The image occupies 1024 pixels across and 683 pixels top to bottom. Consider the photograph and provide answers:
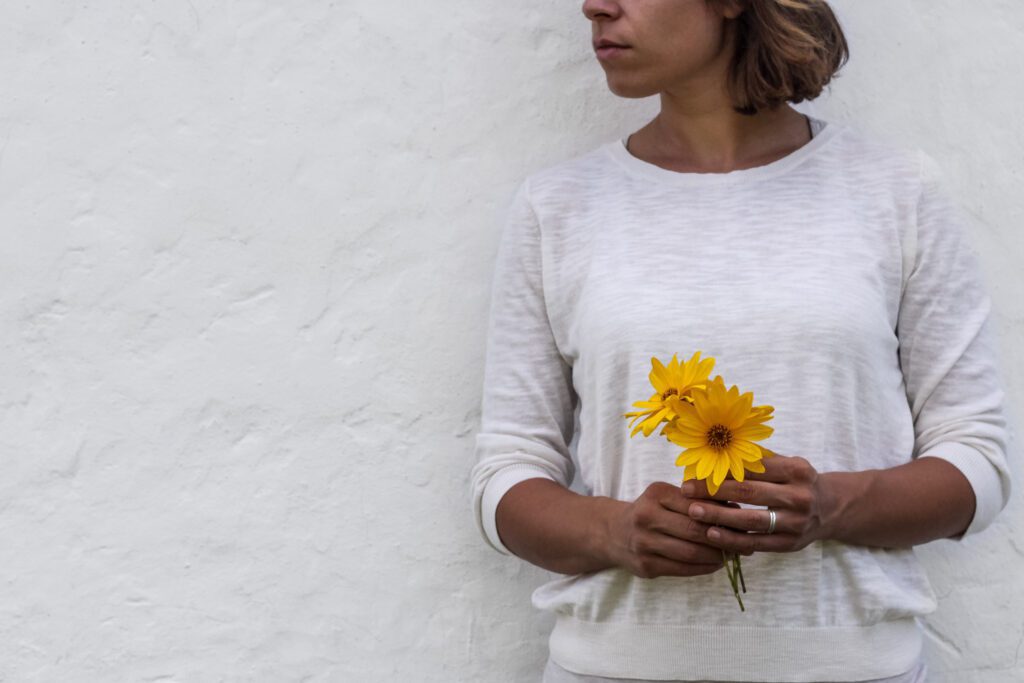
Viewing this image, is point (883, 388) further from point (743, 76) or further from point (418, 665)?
point (418, 665)

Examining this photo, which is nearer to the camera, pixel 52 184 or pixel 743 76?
pixel 743 76

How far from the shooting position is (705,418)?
154 cm

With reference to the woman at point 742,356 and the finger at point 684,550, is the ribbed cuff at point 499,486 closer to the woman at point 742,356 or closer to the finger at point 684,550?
the woman at point 742,356

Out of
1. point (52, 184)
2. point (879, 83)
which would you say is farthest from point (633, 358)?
point (52, 184)

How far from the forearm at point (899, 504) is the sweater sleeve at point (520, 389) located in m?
0.43

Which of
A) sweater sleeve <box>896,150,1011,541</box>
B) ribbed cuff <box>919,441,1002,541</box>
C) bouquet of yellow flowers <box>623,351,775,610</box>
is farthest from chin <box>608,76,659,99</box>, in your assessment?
ribbed cuff <box>919,441,1002,541</box>

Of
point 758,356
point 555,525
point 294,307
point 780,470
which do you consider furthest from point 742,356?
point 294,307

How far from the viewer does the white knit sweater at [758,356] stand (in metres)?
1.83

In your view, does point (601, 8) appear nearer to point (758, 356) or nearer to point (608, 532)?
point (758, 356)

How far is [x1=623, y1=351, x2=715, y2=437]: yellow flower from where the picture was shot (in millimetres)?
1540

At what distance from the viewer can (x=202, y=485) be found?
2.15 meters

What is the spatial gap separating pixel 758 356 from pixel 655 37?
1.53ft

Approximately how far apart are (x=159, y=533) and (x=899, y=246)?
118cm

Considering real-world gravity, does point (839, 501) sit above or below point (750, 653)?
above
